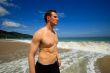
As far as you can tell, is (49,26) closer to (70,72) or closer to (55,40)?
(55,40)

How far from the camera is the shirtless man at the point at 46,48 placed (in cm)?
349

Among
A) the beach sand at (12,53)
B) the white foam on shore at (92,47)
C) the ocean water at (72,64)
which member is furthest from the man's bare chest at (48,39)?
the white foam on shore at (92,47)

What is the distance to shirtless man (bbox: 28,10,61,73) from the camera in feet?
11.5

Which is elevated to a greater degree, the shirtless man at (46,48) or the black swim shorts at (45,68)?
the shirtless man at (46,48)

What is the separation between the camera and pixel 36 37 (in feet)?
11.4

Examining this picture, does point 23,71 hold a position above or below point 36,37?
below

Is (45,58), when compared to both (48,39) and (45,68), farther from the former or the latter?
(48,39)

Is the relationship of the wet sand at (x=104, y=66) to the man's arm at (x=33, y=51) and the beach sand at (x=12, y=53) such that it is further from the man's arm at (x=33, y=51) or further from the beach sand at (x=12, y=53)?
the man's arm at (x=33, y=51)

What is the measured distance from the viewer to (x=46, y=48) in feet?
12.0

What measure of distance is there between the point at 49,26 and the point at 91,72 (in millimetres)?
6135

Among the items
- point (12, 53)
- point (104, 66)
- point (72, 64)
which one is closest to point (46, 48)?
point (104, 66)

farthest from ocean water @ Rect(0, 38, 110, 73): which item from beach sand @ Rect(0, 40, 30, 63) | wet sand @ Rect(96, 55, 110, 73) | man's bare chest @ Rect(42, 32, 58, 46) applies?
man's bare chest @ Rect(42, 32, 58, 46)

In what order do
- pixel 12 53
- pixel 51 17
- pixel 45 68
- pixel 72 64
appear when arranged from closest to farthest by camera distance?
pixel 45 68 → pixel 51 17 → pixel 72 64 → pixel 12 53

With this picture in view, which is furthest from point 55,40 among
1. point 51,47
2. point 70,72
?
point 70,72
